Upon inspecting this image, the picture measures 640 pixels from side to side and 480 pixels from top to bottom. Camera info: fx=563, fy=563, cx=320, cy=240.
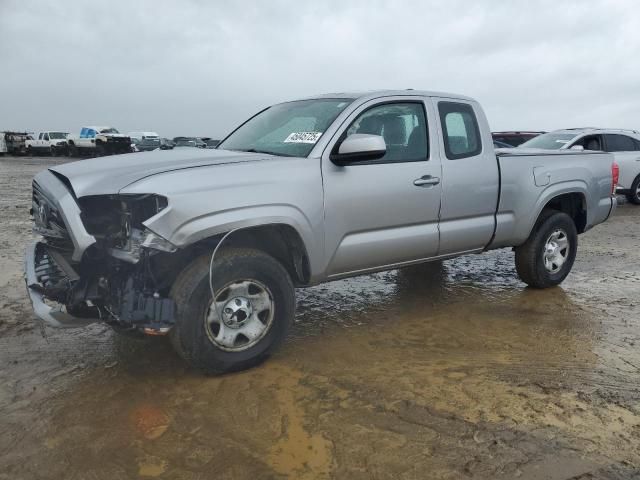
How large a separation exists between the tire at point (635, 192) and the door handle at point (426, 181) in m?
10.8

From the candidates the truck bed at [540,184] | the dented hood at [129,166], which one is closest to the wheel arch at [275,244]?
the dented hood at [129,166]

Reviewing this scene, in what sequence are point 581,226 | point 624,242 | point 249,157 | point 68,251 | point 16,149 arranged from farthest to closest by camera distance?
point 16,149 → point 624,242 → point 581,226 → point 249,157 → point 68,251

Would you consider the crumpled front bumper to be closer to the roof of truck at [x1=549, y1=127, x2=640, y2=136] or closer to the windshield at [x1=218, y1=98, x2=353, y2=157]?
the windshield at [x1=218, y1=98, x2=353, y2=157]

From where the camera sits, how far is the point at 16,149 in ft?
130

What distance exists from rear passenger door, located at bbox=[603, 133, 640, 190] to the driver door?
979 centimetres

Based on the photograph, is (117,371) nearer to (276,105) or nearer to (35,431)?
(35,431)

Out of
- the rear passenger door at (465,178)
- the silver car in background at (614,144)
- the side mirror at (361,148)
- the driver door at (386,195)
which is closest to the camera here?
the side mirror at (361,148)

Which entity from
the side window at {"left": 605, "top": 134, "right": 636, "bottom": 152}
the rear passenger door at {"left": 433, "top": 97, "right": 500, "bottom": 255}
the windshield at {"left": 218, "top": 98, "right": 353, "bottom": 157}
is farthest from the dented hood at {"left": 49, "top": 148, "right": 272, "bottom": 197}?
the side window at {"left": 605, "top": 134, "right": 636, "bottom": 152}

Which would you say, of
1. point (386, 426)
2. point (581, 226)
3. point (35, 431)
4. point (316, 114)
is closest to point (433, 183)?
point (316, 114)

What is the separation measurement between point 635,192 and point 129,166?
13.0 meters

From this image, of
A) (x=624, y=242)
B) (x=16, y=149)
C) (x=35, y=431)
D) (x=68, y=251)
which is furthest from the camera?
(x=16, y=149)

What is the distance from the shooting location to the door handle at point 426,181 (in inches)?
172

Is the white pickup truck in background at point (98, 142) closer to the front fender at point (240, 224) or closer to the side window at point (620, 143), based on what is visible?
the side window at point (620, 143)

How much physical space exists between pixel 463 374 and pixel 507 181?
210 centimetres
